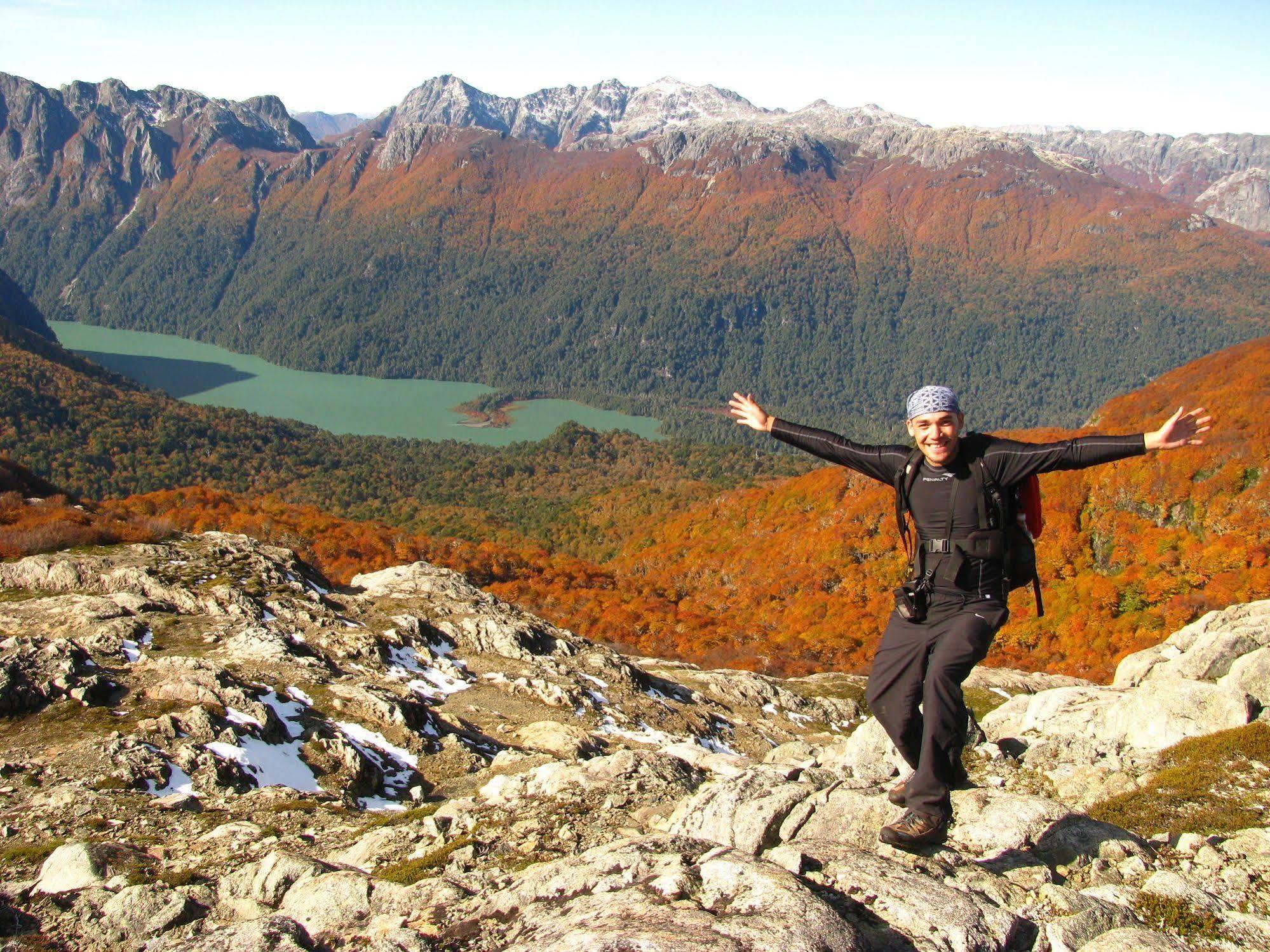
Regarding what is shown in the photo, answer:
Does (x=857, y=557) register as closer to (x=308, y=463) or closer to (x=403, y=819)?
(x=403, y=819)

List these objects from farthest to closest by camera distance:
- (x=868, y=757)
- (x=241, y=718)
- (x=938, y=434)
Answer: (x=241, y=718) → (x=868, y=757) → (x=938, y=434)

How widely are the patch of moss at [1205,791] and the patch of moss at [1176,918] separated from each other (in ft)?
8.13

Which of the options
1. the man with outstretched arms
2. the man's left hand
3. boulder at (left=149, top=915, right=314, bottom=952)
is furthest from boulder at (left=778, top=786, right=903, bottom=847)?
→ boulder at (left=149, top=915, right=314, bottom=952)

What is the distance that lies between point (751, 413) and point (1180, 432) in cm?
385

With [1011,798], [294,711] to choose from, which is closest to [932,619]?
[1011,798]

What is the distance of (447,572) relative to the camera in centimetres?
3266

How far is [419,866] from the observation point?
941 centimetres

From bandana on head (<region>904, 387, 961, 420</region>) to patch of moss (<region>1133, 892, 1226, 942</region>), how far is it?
4.50 metres

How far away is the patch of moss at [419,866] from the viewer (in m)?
9.08

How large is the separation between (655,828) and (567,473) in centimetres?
14589

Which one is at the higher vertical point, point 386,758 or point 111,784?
point 111,784

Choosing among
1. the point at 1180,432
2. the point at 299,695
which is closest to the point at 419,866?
the point at 1180,432

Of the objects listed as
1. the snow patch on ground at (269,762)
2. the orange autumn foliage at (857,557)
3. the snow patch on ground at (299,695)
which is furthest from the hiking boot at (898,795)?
the orange autumn foliage at (857,557)

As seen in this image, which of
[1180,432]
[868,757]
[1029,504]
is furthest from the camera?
[868,757]
